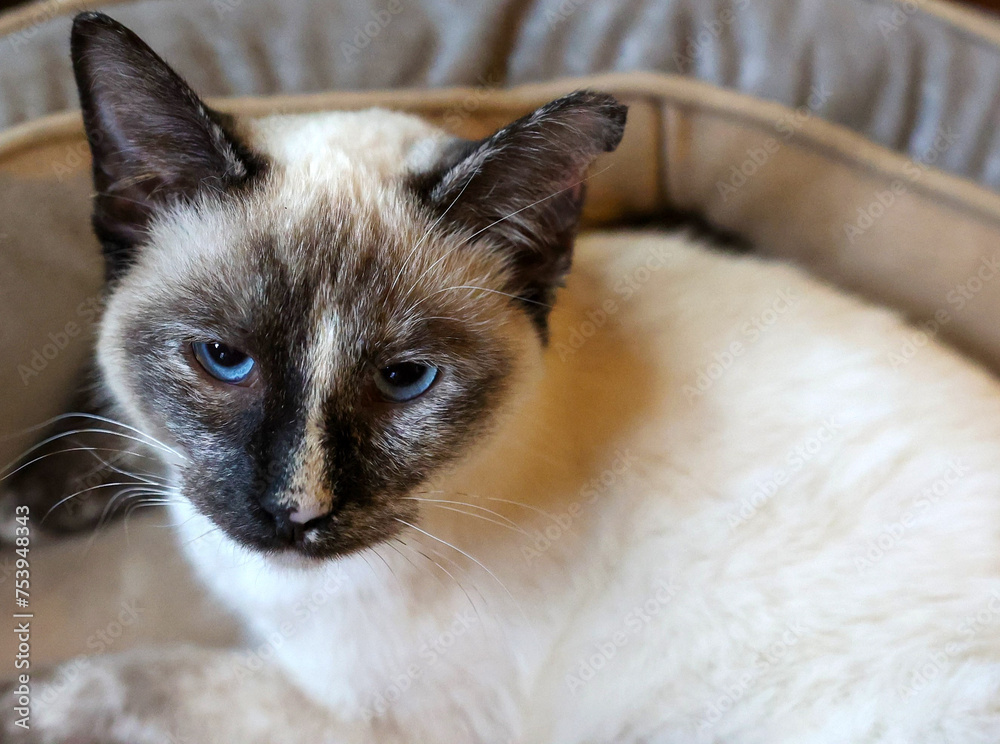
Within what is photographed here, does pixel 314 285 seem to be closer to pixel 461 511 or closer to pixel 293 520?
pixel 293 520


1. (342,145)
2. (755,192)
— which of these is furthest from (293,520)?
(755,192)

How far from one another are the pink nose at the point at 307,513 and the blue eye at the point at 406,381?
18 cm

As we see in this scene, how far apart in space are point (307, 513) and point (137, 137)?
561 millimetres

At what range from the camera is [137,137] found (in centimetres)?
104

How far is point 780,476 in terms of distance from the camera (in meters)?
1.25

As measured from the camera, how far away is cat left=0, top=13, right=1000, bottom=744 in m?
1.00

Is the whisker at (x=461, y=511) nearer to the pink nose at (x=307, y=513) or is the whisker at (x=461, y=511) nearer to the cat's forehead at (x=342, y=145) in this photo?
the pink nose at (x=307, y=513)

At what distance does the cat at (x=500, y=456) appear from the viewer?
39.2 inches

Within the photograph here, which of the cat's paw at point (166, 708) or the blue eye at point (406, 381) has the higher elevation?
the blue eye at point (406, 381)

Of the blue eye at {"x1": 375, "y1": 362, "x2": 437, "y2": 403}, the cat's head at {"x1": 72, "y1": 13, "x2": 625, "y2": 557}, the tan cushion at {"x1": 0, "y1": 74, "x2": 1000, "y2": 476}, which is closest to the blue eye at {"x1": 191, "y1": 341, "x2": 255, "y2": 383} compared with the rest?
the cat's head at {"x1": 72, "y1": 13, "x2": 625, "y2": 557}

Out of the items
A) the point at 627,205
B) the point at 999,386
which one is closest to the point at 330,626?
the point at 627,205

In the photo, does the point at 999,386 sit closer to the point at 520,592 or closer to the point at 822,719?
the point at 822,719

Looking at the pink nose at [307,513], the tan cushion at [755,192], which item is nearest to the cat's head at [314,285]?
the pink nose at [307,513]

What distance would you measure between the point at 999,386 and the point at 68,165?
5.90ft
